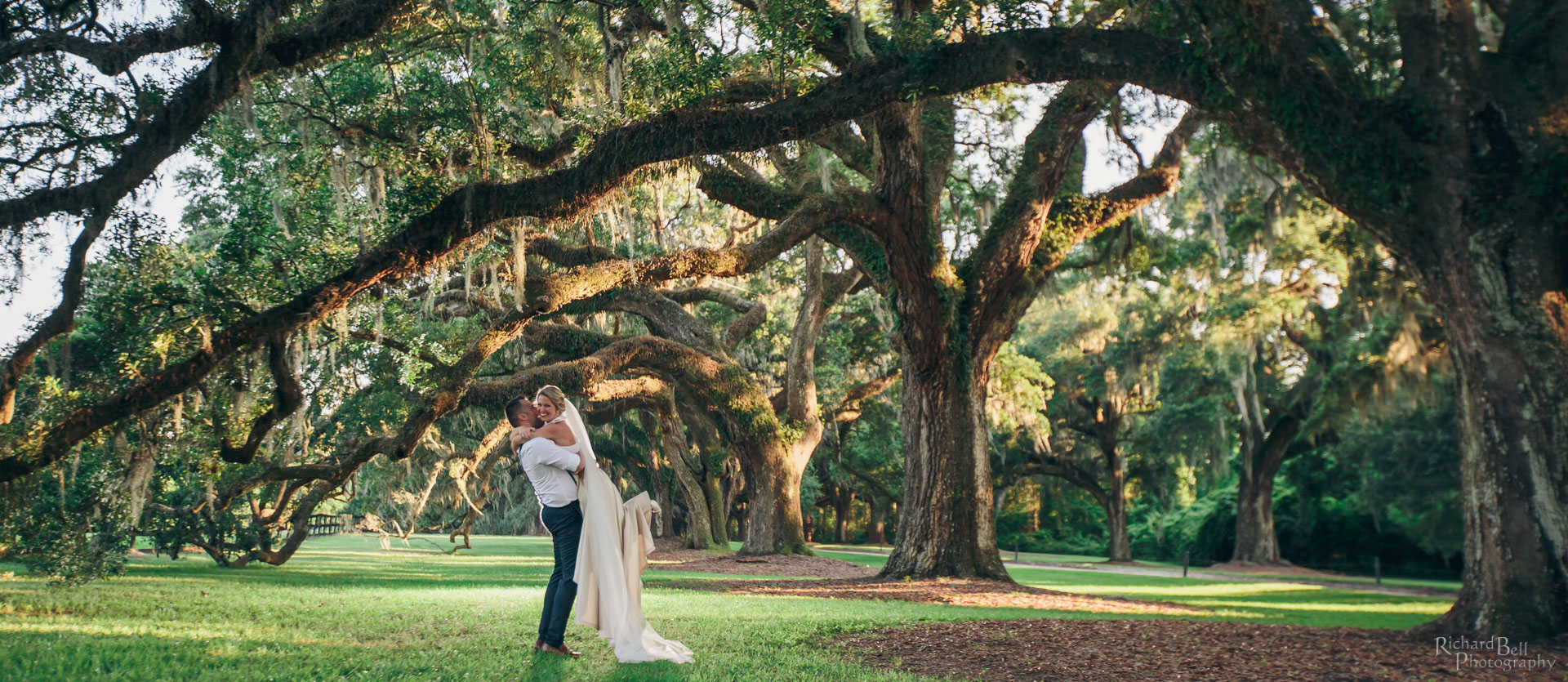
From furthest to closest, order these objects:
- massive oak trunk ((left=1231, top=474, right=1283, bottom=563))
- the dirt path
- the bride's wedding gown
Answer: massive oak trunk ((left=1231, top=474, right=1283, bottom=563)), the dirt path, the bride's wedding gown

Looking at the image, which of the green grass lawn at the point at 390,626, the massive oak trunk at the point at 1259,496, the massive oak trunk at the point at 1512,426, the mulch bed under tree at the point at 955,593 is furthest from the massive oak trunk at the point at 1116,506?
the massive oak trunk at the point at 1512,426

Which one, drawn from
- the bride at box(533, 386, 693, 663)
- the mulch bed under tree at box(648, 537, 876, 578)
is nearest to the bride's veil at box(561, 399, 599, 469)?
the bride at box(533, 386, 693, 663)

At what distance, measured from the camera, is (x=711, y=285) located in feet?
73.2

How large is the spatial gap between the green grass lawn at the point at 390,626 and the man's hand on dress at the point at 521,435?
51.7 inches

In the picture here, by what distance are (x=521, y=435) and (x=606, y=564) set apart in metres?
0.98

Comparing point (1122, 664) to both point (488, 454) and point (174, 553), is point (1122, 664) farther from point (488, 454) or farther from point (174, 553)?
point (174, 553)

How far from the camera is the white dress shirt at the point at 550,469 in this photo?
5.54 metres

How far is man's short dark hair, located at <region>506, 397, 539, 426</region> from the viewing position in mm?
5734

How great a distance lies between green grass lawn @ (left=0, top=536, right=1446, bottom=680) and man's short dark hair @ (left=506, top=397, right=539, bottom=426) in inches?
57.6

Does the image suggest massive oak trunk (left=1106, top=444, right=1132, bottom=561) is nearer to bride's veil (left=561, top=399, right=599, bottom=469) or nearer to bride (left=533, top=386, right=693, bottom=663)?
bride (left=533, top=386, right=693, bottom=663)

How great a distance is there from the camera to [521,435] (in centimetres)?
559

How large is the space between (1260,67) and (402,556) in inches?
896

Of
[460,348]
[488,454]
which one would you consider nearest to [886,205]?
[460,348]

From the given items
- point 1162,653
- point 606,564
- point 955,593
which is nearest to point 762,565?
point 955,593
